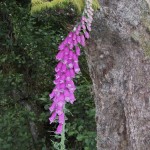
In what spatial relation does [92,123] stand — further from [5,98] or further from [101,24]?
[101,24]

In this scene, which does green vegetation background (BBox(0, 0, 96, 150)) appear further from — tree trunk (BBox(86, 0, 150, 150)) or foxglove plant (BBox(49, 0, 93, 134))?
foxglove plant (BBox(49, 0, 93, 134))

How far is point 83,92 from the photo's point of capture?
627cm

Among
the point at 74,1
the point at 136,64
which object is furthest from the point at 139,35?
the point at 74,1

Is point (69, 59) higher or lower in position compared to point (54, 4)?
lower

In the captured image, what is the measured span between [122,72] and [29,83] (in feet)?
12.1

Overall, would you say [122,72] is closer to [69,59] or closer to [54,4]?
[69,59]

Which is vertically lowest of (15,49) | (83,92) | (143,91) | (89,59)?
(143,91)

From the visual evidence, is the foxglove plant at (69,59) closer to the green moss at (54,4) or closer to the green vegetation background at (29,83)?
the green moss at (54,4)

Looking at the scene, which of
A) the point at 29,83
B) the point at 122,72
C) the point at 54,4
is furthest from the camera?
the point at 29,83

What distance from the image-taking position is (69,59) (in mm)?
2781

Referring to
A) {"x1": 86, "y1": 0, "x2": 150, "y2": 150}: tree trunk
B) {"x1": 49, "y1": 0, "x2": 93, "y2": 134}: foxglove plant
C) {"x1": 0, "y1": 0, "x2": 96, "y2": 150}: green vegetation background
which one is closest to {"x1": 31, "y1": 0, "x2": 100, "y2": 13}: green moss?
{"x1": 49, "y1": 0, "x2": 93, "y2": 134}: foxglove plant

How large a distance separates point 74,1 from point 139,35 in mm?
875

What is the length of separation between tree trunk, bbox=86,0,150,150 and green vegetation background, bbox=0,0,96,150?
1996mm

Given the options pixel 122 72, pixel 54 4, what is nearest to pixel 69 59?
pixel 54 4
